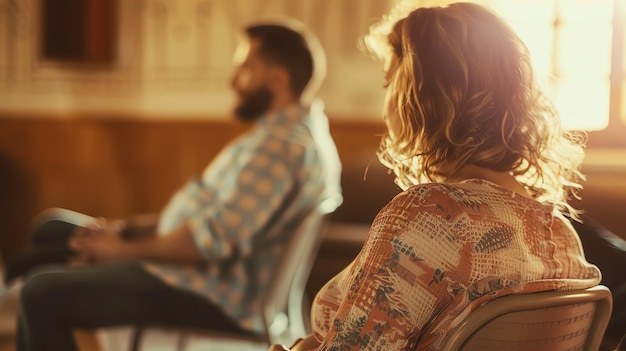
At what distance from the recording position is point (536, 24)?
11.0 ft

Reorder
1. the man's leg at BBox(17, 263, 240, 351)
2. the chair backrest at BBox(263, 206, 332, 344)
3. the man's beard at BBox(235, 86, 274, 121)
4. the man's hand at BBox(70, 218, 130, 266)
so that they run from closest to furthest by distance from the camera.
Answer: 1. the man's leg at BBox(17, 263, 240, 351)
2. the chair backrest at BBox(263, 206, 332, 344)
3. the man's hand at BBox(70, 218, 130, 266)
4. the man's beard at BBox(235, 86, 274, 121)

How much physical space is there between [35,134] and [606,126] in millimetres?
2884

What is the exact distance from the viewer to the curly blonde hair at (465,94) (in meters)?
1.15

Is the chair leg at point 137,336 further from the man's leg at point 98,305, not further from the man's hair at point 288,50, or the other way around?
the man's hair at point 288,50

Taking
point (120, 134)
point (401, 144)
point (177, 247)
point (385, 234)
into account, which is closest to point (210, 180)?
point (177, 247)

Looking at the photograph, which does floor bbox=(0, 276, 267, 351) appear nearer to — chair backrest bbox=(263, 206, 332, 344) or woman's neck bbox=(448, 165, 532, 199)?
chair backrest bbox=(263, 206, 332, 344)

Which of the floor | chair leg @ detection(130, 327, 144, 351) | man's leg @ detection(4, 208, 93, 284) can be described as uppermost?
man's leg @ detection(4, 208, 93, 284)

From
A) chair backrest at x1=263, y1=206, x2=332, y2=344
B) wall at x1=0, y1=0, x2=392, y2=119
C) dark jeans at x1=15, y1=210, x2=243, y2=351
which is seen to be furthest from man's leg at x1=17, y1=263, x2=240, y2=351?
wall at x1=0, y1=0, x2=392, y2=119

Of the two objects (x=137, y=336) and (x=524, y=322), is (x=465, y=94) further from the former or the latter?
(x=137, y=336)

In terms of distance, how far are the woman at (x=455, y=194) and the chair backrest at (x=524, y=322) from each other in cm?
3

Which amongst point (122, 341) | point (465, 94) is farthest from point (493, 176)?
point (122, 341)

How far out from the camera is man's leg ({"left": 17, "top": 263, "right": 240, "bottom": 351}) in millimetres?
1953

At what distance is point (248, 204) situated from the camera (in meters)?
2.17

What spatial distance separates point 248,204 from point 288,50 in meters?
0.58
